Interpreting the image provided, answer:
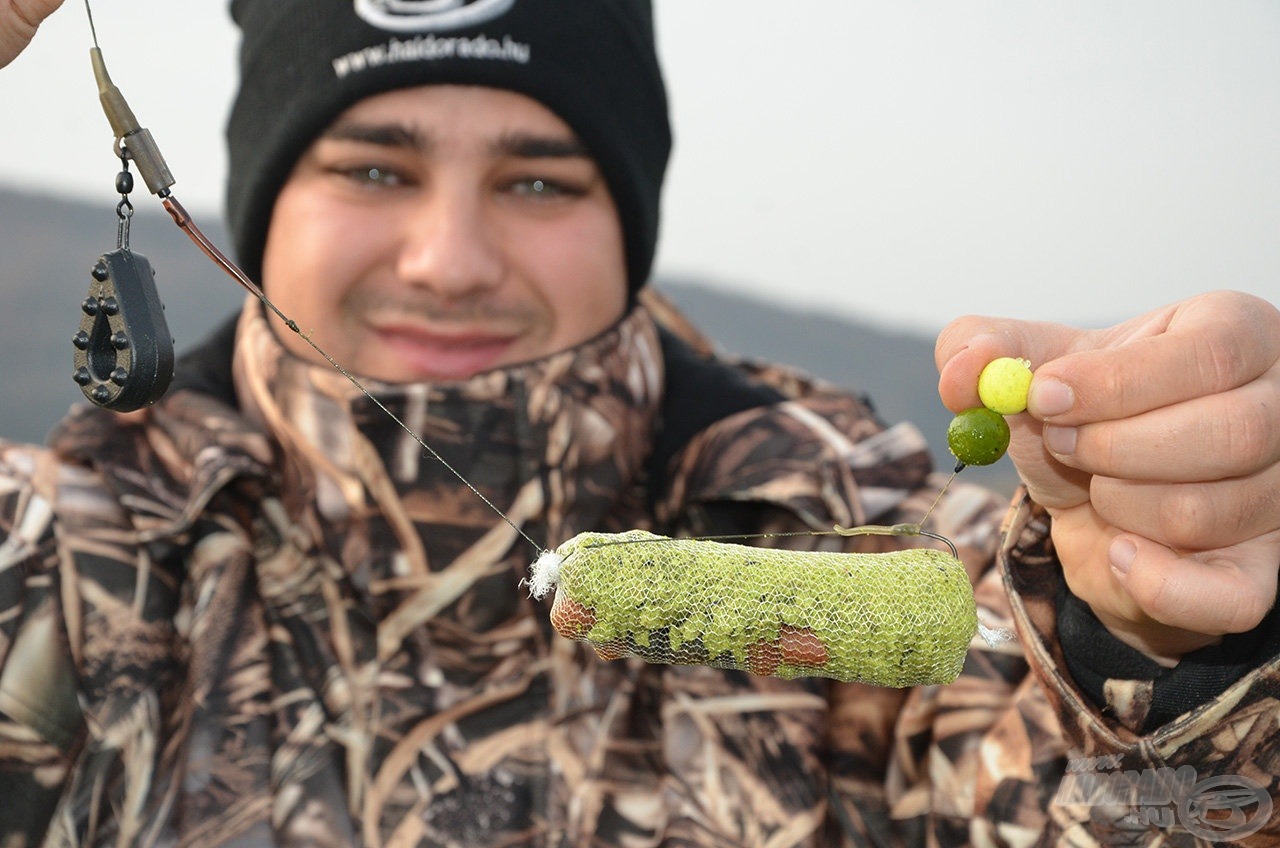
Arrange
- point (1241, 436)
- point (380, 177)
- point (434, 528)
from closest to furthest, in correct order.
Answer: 1. point (1241, 436)
2. point (434, 528)
3. point (380, 177)

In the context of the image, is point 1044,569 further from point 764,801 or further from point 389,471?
point 389,471

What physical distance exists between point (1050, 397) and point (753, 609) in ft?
1.29

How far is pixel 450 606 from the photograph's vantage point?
2039 mm

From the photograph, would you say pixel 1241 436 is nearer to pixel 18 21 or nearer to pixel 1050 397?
pixel 1050 397

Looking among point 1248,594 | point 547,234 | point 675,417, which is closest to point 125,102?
point 547,234

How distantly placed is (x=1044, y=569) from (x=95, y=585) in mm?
1619

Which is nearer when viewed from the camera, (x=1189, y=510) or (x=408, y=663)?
(x=1189, y=510)

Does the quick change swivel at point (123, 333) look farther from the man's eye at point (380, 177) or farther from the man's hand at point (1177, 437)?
the man's eye at point (380, 177)

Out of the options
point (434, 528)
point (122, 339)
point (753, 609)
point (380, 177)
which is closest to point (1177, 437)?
point (753, 609)

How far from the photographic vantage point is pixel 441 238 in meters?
2.07

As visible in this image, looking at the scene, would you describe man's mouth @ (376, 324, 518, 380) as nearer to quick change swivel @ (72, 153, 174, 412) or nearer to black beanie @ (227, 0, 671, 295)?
black beanie @ (227, 0, 671, 295)

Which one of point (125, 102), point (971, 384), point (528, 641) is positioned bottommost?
point (528, 641)

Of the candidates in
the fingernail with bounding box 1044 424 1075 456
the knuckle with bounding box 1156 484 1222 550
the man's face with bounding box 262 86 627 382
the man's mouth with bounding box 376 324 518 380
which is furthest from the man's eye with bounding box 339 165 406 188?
the knuckle with bounding box 1156 484 1222 550

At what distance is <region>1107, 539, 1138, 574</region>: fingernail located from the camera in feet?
4.01
